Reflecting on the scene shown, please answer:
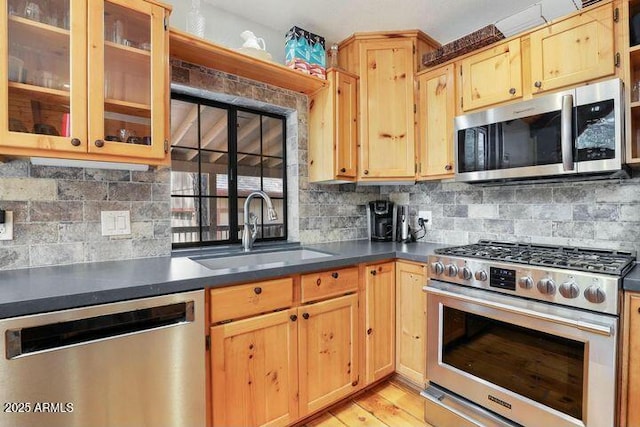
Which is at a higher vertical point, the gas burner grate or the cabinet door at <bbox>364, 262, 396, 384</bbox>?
the gas burner grate

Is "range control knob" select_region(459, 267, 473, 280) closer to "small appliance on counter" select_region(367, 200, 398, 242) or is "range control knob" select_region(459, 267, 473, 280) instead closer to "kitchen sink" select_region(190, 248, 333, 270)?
"kitchen sink" select_region(190, 248, 333, 270)

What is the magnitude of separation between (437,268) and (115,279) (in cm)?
160

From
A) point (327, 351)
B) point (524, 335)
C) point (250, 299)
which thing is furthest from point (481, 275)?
point (250, 299)

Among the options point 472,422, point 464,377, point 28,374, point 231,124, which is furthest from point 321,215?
point 28,374

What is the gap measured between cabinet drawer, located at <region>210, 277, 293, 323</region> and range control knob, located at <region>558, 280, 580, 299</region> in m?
1.23

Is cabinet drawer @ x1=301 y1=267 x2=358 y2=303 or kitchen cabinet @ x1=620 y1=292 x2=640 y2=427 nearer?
kitchen cabinet @ x1=620 y1=292 x2=640 y2=427

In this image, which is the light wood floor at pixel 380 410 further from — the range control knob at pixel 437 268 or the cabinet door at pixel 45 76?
the cabinet door at pixel 45 76

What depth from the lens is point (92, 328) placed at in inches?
42.9

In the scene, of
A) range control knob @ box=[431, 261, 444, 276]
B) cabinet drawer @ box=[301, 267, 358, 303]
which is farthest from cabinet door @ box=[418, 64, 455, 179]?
cabinet drawer @ box=[301, 267, 358, 303]

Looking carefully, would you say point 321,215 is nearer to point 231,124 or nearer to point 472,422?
point 231,124

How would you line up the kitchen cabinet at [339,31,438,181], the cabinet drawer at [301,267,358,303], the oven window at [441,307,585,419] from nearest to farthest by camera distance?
the oven window at [441,307,585,419] → the cabinet drawer at [301,267,358,303] → the kitchen cabinet at [339,31,438,181]

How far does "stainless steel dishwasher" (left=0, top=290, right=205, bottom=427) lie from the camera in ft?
3.25

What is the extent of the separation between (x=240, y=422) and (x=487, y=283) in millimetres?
1387

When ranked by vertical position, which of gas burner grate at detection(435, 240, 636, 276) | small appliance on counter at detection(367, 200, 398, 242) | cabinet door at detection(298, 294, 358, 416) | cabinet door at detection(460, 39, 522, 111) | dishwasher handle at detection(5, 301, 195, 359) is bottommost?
cabinet door at detection(298, 294, 358, 416)
